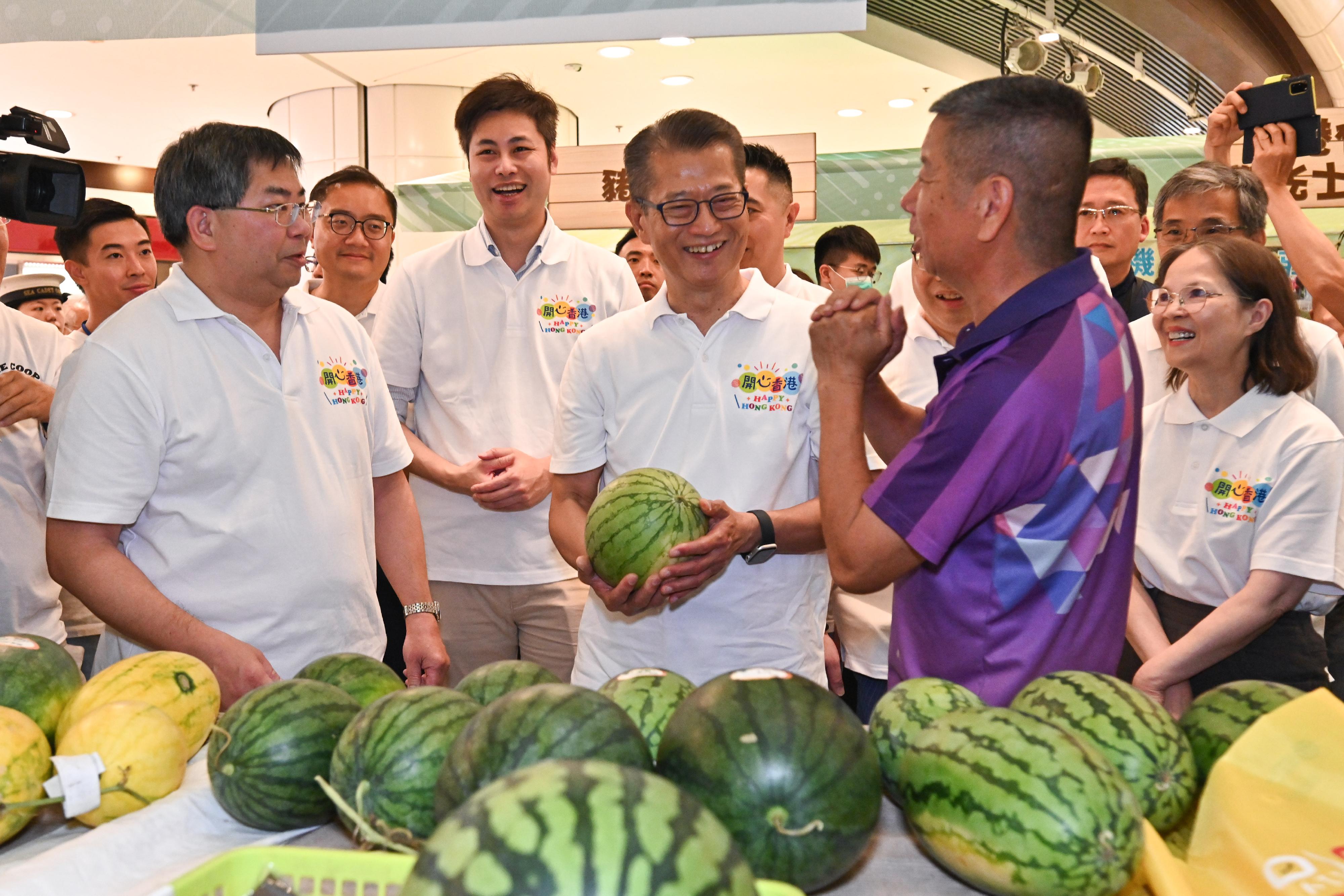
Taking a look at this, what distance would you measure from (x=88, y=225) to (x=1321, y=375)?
4925mm

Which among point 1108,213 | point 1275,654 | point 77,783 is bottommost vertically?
point 1275,654

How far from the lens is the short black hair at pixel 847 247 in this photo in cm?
621

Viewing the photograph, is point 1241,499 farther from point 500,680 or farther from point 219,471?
point 219,471

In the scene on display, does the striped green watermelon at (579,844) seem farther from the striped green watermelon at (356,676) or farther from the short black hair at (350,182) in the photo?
the short black hair at (350,182)

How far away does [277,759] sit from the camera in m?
1.40

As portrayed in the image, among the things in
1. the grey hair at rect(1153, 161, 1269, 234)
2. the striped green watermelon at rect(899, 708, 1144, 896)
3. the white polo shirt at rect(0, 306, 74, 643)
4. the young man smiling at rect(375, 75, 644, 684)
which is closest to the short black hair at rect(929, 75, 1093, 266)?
the striped green watermelon at rect(899, 708, 1144, 896)

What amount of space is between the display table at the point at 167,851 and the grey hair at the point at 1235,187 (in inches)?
112

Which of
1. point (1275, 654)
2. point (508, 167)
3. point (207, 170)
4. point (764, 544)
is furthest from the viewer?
point (508, 167)

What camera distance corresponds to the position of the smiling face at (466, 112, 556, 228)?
11.4ft

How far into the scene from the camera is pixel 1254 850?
1165 mm

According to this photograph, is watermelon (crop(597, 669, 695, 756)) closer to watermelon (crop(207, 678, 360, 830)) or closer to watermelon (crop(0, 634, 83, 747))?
watermelon (crop(207, 678, 360, 830))

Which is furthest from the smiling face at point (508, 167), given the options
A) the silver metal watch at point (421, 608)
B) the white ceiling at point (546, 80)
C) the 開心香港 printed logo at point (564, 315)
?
the white ceiling at point (546, 80)

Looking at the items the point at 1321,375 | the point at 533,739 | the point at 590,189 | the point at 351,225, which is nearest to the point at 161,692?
the point at 533,739

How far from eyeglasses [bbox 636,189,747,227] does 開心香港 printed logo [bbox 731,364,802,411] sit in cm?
40
